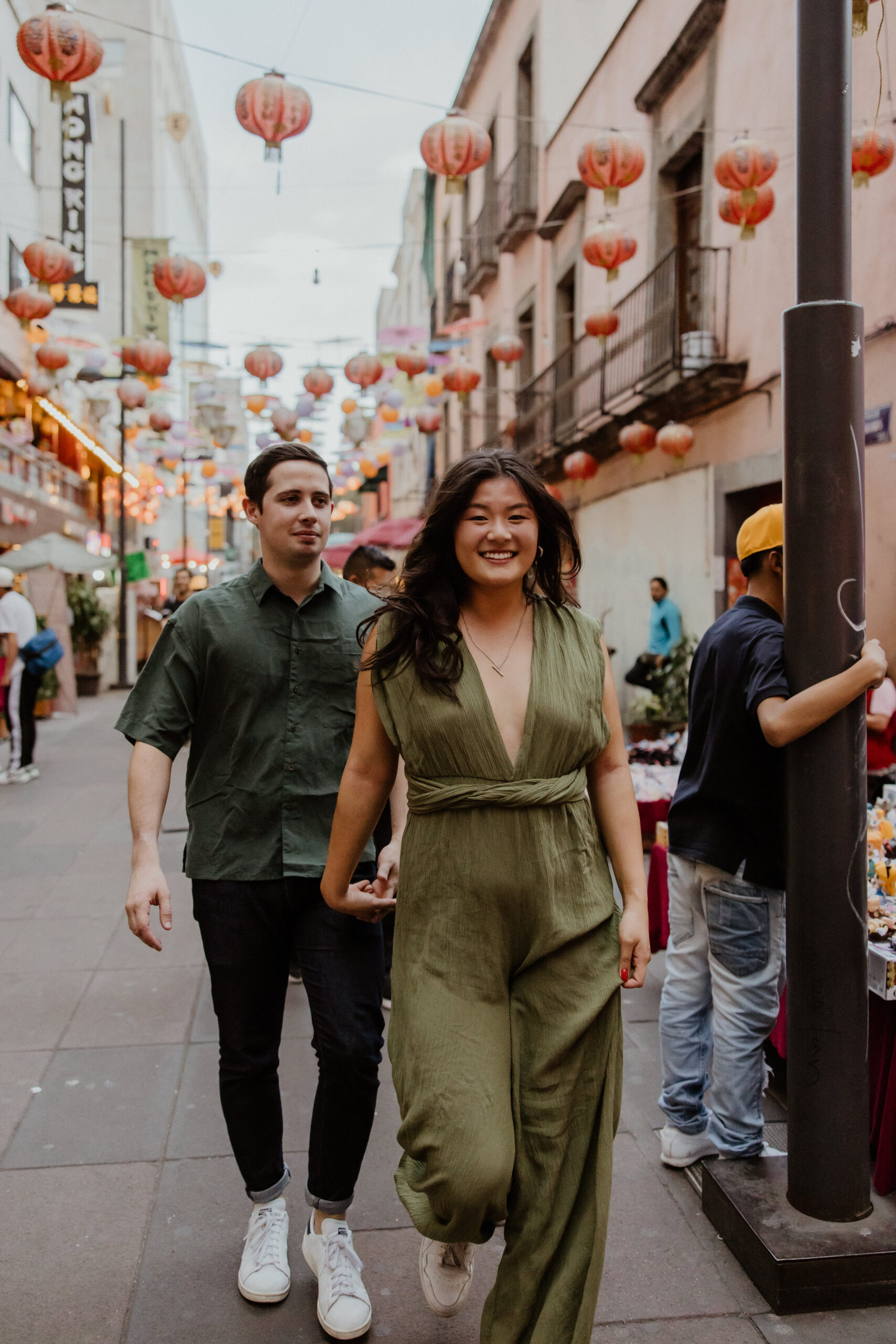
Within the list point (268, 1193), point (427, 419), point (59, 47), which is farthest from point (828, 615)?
point (427, 419)

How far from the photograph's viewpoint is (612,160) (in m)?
8.42

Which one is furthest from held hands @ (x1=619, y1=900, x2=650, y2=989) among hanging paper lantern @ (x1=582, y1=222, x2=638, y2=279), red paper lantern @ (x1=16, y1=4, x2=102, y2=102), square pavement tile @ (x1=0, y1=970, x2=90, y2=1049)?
hanging paper lantern @ (x1=582, y1=222, x2=638, y2=279)

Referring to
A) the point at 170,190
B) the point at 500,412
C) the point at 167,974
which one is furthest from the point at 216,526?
the point at 167,974

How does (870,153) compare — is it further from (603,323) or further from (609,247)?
(603,323)

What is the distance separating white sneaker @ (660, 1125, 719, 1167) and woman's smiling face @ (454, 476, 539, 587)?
1.99 metres

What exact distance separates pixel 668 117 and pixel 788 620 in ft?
36.7

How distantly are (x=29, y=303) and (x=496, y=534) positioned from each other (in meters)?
10.8

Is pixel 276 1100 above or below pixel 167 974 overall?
above

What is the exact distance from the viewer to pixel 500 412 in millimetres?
21875

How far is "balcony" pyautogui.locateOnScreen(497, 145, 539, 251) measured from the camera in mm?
18188

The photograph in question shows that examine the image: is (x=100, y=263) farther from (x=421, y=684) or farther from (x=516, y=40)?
(x=421, y=684)

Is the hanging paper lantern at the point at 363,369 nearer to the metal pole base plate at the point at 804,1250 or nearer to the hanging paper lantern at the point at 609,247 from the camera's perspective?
the hanging paper lantern at the point at 609,247

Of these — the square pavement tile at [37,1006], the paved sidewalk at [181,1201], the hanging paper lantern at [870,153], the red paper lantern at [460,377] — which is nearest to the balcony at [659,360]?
the red paper lantern at [460,377]

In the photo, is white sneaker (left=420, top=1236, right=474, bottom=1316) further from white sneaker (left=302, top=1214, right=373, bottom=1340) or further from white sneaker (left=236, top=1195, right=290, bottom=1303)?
white sneaker (left=236, top=1195, right=290, bottom=1303)
